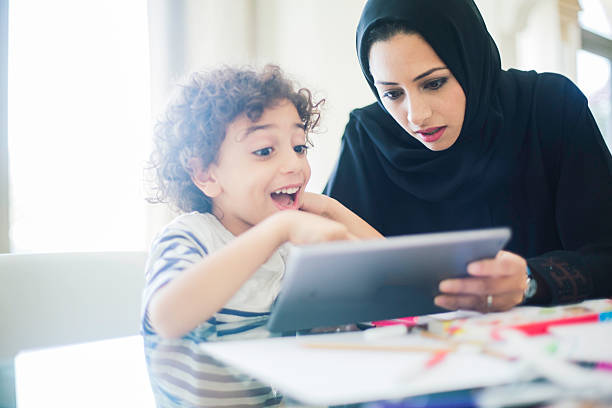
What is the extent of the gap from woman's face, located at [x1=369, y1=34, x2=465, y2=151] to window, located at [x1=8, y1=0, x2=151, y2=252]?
5.55 ft

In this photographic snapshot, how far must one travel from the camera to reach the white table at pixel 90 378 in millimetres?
764

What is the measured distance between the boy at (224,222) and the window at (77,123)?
4.93 feet

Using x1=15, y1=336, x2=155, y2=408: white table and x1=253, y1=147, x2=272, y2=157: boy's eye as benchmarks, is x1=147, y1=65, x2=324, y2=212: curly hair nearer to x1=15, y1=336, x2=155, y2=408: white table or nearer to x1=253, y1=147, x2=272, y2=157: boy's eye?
x1=253, y1=147, x2=272, y2=157: boy's eye

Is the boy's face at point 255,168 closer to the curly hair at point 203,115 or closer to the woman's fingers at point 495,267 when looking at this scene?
the curly hair at point 203,115

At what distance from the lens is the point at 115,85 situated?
2604 mm

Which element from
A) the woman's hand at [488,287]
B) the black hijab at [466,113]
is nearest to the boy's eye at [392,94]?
the black hijab at [466,113]

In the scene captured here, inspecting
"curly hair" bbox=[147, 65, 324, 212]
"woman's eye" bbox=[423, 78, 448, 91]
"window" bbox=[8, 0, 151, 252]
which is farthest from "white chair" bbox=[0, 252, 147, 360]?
"window" bbox=[8, 0, 151, 252]

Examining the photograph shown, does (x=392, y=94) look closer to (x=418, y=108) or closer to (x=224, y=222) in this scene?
(x=418, y=108)

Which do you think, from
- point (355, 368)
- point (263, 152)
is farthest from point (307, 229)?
point (263, 152)

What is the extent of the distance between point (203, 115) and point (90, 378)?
484mm

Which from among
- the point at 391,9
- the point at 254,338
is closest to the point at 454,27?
the point at 391,9

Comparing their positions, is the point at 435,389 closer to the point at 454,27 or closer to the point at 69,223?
the point at 454,27

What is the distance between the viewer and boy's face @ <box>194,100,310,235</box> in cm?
94

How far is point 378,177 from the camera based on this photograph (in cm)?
149
